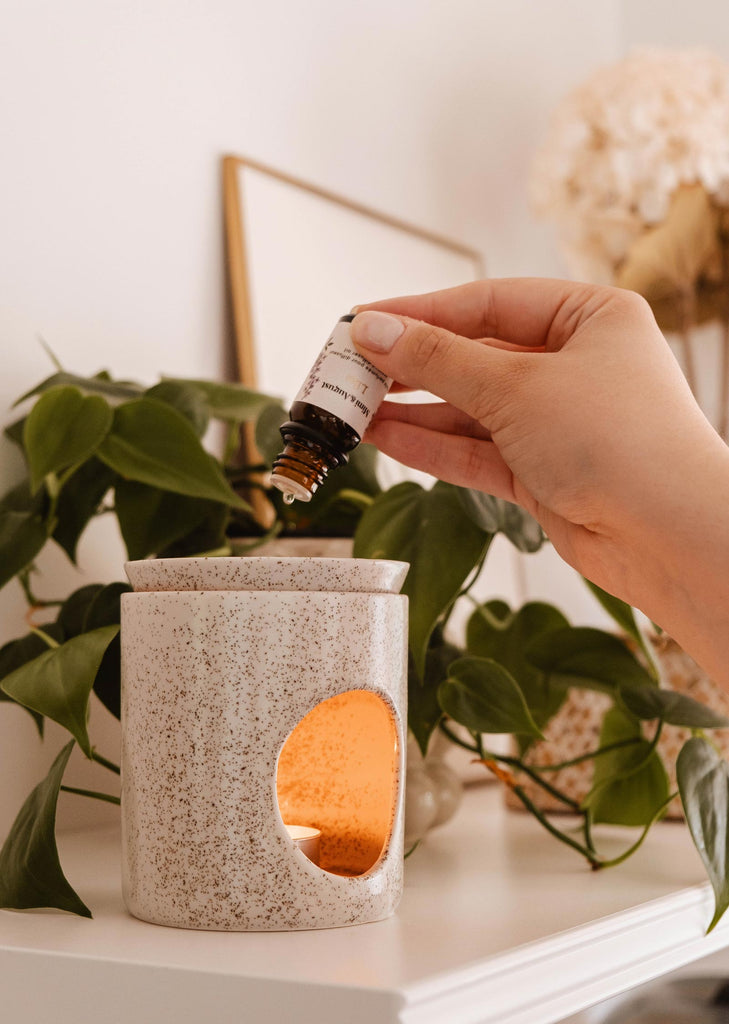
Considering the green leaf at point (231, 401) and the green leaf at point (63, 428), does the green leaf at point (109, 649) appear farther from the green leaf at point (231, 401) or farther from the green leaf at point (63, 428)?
the green leaf at point (231, 401)

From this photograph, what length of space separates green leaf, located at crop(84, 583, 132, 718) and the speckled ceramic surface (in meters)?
0.11

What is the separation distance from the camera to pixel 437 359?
2.00ft

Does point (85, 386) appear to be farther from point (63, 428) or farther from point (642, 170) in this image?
point (642, 170)

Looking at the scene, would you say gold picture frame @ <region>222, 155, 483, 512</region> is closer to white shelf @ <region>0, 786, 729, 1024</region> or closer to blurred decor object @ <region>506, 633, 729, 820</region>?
blurred decor object @ <region>506, 633, 729, 820</region>

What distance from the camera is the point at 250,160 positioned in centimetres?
105

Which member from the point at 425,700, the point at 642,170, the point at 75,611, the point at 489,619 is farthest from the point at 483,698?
the point at 642,170

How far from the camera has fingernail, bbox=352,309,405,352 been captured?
23.5 inches

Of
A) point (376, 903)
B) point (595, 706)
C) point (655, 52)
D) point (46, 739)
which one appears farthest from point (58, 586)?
point (655, 52)

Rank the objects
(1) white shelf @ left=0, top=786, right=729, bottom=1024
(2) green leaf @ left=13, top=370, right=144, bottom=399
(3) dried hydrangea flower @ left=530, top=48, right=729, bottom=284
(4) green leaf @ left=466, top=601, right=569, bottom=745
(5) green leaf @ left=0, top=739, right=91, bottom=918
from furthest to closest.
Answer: (3) dried hydrangea flower @ left=530, top=48, right=729, bottom=284, (4) green leaf @ left=466, top=601, right=569, bottom=745, (2) green leaf @ left=13, top=370, right=144, bottom=399, (5) green leaf @ left=0, top=739, right=91, bottom=918, (1) white shelf @ left=0, top=786, right=729, bottom=1024

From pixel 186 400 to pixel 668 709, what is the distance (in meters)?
0.40

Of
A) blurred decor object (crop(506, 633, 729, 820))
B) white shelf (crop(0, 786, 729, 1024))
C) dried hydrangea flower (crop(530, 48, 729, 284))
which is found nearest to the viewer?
white shelf (crop(0, 786, 729, 1024))

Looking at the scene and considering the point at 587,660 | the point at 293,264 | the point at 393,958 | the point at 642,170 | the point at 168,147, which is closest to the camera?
the point at 393,958

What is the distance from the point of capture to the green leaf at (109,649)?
2.17 feet

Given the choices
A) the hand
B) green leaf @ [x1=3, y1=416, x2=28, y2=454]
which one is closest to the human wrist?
the hand
